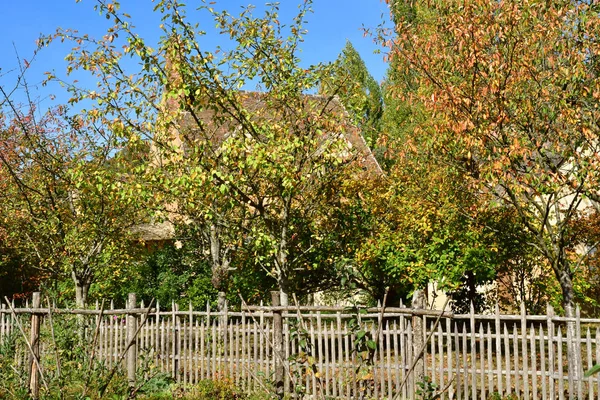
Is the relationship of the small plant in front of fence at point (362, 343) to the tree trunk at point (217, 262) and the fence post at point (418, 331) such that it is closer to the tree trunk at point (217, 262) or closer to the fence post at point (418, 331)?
the fence post at point (418, 331)

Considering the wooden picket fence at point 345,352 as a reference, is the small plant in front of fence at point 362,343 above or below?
above

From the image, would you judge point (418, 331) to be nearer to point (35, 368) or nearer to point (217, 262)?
point (35, 368)

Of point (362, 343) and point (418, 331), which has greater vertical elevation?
point (362, 343)

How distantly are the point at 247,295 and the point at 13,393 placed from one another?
7326 mm

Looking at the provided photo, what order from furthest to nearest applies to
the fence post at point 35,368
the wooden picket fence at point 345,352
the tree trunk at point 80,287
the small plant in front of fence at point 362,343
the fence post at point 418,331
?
1. the tree trunk at point 80,287
2. the fence post at point 35,368
3. the fence post at point 418,331
4. the wooden picket fence at point 345,352
5. the small plant in front of fence at point 362,343

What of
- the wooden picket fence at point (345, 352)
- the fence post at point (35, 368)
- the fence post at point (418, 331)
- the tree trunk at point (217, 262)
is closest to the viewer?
the wooden picket fence at point (345, 352)

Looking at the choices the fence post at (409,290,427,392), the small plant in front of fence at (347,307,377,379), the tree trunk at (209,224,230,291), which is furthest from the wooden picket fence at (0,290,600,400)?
the tree trunk at (209,224,230,291)

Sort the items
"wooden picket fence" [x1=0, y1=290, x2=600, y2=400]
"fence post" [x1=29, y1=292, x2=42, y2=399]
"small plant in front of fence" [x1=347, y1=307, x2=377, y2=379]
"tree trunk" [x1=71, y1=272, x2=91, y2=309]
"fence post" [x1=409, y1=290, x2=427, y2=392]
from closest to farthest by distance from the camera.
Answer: "small plant in front of fence" [x1=347, y1=307, x2=377, y2=379] < "wooden picket fence" [x1=0, y1=290, x2=600, y2=400] < "fence post" [x1=409, y1=290, x2=427, y2=392] < "fence post" [x1=29, y1=292, x2=42, y2=399] < "tree trunk" [x1=71, y1=272, x2=91, y2=309]

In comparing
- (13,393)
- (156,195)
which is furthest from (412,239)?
(13,393)

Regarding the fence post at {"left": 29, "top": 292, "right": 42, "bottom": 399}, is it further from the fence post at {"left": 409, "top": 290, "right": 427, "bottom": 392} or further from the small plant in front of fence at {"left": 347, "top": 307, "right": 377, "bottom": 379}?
the small plant in front of fence at {"left": 347, "top": 307, "right": 377, "bottom": 379}

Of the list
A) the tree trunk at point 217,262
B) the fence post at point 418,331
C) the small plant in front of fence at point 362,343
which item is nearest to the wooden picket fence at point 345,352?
the fence post at point 418,331

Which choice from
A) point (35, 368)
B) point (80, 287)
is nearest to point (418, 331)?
point (35, 368)

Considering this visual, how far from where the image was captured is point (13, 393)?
9727 mm

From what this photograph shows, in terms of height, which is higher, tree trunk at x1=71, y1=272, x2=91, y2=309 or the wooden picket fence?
tree trunk at x1=71, y1=272, x2=91, y2=309
